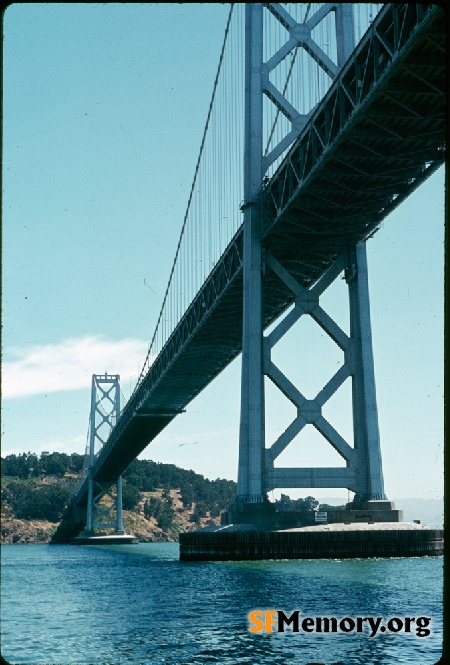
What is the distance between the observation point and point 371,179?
91.8ft

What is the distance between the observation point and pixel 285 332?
3197 centimetres

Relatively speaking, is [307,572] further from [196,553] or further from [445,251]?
A: [445,251]

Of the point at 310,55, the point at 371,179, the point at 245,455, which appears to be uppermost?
the point at 310,55

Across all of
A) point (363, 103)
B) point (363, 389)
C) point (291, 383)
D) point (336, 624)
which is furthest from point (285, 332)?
point (336, 624)

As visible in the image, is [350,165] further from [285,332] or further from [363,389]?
[363,389]

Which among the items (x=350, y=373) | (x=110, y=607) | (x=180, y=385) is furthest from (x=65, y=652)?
(x=180, y=385)

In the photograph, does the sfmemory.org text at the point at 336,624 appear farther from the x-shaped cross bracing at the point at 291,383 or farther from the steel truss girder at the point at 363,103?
the x-shaped cross bracing at the point at 291,383

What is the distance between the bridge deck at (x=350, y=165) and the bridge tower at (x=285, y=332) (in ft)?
2.76

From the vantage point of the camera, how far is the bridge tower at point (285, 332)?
98.5 feet

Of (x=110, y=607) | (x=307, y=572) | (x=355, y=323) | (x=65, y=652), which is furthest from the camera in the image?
(x=355, y=323)

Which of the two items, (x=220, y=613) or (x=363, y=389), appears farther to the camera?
(x=363, y=389)

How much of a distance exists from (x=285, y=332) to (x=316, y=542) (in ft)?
25.2

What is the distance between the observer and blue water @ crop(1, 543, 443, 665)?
12109 millimetres

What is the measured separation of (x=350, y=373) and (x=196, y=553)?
7.66 m
